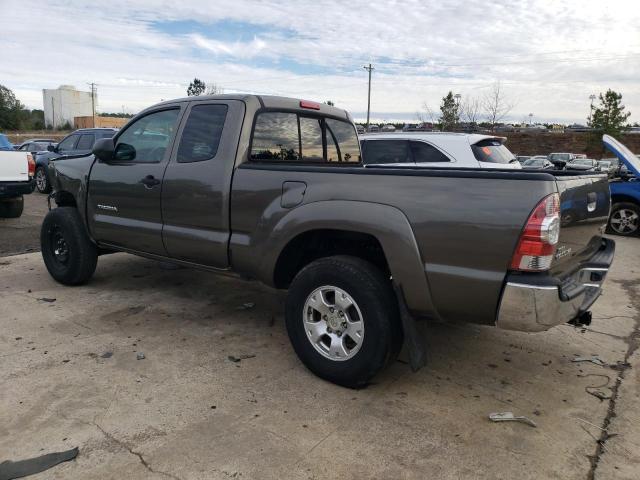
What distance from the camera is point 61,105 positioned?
3191 inches

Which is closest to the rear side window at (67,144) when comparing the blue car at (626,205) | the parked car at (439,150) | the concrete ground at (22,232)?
the concrete ground at (22,232)

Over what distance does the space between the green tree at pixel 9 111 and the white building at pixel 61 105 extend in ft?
36.7

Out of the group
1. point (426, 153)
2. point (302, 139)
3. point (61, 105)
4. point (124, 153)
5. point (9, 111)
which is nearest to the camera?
point (302, 139)

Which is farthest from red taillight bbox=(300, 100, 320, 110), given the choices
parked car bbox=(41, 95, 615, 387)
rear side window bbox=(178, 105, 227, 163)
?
rear side window bbox=(178, 105, 227, 163)

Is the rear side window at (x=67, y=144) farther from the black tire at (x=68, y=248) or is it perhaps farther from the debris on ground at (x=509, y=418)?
the debris on ground at (x=509, y=418)

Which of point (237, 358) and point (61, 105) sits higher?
point (61, 105)

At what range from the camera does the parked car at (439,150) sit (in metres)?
7.49

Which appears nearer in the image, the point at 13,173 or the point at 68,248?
the point at 68,248

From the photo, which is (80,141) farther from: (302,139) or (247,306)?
(302,139)

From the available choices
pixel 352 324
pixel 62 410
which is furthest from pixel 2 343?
pixel 352 324

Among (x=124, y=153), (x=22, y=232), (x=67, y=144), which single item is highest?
(x=67, y=144)

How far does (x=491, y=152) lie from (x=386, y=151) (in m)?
1.61

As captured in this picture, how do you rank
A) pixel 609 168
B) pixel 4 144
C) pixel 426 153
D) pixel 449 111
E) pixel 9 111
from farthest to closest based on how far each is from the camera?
pixel 9 111 → pixel 449 111 → pixel 609 168 → pixel 4 144 → pixel 426 153

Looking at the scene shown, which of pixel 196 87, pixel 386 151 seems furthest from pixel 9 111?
pixel 386 151
